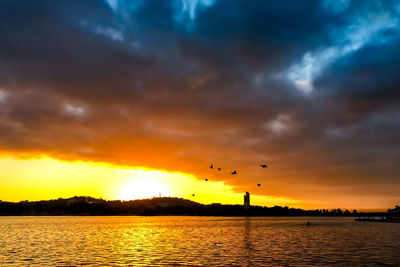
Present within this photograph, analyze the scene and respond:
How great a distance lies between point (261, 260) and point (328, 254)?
1550 centimetres

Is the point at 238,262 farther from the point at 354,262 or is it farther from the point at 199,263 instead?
the point at 354,262

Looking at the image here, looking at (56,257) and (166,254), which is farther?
(166,254)

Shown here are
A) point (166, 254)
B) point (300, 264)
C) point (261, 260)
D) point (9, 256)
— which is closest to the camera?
point (300, 264)

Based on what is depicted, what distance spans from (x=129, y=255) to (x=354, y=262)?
3633 cm

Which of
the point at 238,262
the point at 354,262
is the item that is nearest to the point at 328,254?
the point at 354,262

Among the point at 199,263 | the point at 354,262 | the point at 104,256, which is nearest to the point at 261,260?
the point at 199,263

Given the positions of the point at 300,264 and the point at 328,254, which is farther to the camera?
the point at 328,254

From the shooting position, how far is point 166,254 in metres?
58.6

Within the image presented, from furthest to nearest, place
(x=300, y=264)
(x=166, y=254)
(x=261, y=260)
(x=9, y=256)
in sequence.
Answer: (x=166, y=254)
(x=9, y=256)
(x=261, y=260)
(x=300, y=264)

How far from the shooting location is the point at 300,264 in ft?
156

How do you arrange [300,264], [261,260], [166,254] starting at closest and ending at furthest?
[300,264], [261,260], [166,254]

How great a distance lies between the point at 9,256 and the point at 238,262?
37.9m

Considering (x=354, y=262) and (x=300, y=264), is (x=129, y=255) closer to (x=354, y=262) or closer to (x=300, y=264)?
(x=300, y=264)

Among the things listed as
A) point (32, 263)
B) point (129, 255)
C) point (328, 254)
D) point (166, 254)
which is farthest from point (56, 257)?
point (328, 254)
